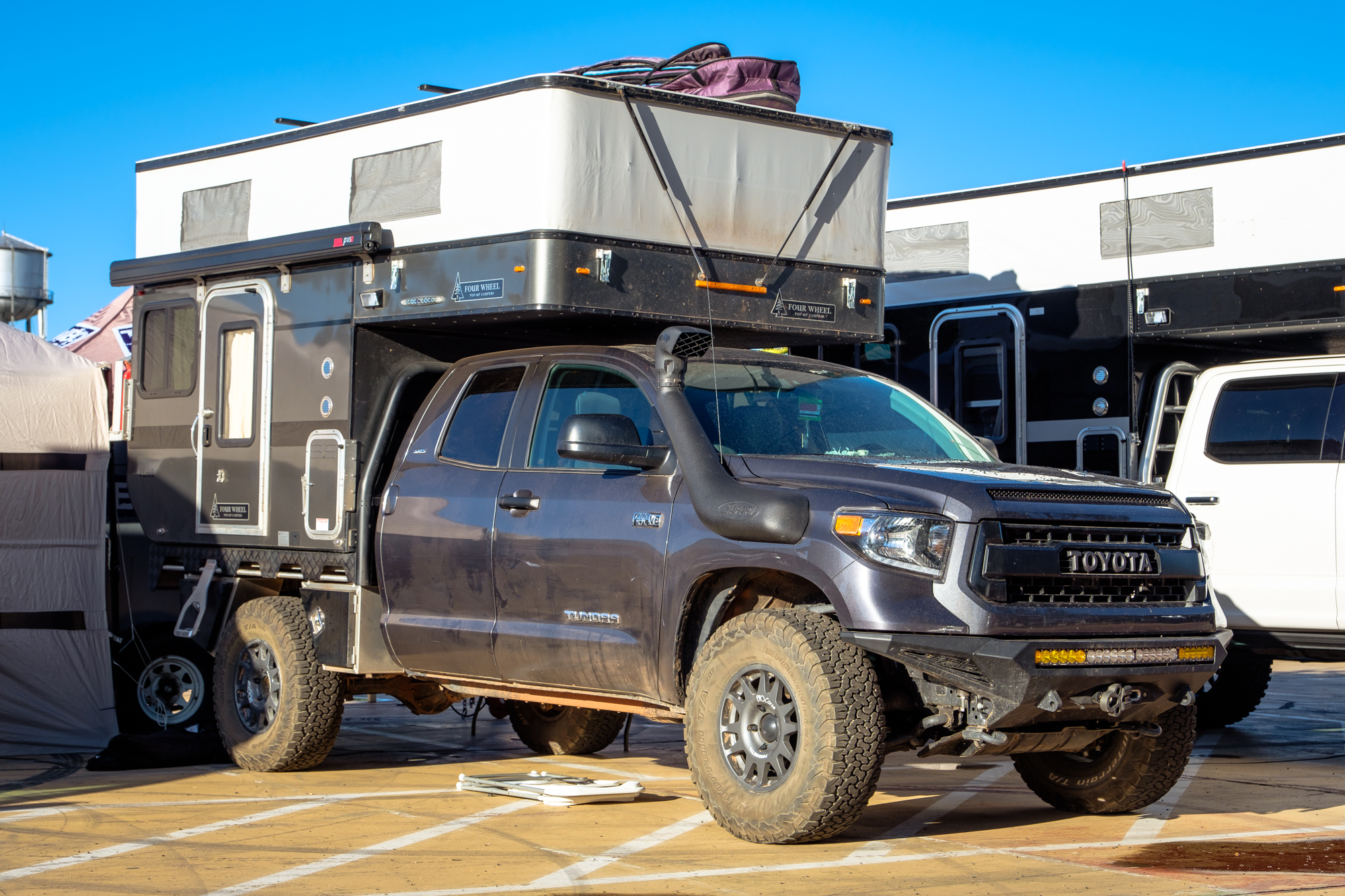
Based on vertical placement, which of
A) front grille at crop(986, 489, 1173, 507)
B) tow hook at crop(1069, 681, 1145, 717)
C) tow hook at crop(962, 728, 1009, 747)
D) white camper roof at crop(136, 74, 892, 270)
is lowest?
tow hook at crop(962, 728, 1009, 747)

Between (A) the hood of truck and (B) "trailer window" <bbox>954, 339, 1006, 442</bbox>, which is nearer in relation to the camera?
(A) the hood of truck

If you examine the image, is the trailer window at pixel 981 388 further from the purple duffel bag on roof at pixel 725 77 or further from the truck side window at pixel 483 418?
the truck side window at pixel 483 418

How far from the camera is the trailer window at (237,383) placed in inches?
371

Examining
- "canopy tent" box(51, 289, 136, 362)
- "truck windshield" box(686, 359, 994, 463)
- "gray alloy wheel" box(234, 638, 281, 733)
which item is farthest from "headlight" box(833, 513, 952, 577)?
"canopy tent" box(51, 289, 136, 362)

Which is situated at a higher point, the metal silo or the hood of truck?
the metal silo

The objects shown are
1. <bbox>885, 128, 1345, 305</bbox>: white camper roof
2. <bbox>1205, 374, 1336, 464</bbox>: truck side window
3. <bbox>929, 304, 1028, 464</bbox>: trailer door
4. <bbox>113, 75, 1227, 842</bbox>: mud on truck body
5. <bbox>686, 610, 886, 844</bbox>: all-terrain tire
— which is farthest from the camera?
<bbox>929, 304, 1028, 464</bbox>: trailer door

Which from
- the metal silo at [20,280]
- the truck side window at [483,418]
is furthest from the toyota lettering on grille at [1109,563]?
the metal silo at [20,280]

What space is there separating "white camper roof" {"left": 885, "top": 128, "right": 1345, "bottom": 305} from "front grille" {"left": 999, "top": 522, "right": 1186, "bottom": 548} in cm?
489

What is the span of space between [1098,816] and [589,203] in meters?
3.80

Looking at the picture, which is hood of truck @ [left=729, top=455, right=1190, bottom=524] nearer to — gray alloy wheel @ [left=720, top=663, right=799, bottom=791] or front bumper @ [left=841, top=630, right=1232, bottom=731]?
front bumper @ [left=841, top=630, right=1232, bottom=731]

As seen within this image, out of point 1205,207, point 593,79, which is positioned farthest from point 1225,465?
point 593,79

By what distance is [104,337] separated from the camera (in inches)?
579

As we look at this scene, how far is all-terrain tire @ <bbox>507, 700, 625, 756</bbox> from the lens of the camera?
9656 millimetres

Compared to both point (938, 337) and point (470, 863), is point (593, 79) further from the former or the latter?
point (938, 337)
